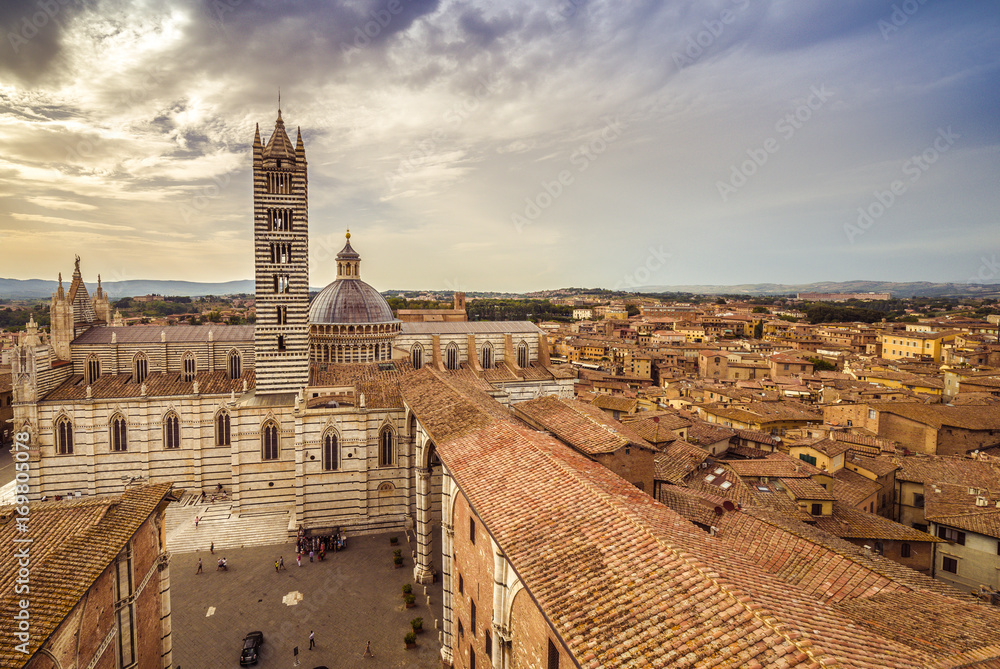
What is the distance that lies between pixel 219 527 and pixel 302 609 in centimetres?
964

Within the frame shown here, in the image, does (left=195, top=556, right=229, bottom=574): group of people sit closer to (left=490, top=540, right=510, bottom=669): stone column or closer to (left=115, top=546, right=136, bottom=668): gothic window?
(left=115, top=546, right=136, bottom=668): gothic window

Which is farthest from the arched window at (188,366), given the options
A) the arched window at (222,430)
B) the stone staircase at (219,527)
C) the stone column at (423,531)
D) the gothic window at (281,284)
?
the stone column at (423,531)

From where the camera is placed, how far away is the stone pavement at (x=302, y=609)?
18922 mm

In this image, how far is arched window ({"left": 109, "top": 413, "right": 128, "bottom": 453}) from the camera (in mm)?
31203

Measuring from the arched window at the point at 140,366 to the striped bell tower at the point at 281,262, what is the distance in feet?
27.8

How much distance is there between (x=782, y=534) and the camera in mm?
14430

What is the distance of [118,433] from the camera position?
31328 millimetres

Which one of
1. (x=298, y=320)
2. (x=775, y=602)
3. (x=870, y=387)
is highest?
(x=298, y=320)

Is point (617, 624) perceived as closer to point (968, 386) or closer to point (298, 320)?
point (298, 320)

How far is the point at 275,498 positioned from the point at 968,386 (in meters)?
54.2

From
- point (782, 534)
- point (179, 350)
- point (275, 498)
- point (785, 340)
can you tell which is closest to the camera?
point (782, 534)

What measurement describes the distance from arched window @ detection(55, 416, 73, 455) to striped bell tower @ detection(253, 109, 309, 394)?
35.5 ft

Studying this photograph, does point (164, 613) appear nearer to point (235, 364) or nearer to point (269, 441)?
point (269, 441)

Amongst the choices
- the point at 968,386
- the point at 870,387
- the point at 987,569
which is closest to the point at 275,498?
the point at 987,569
